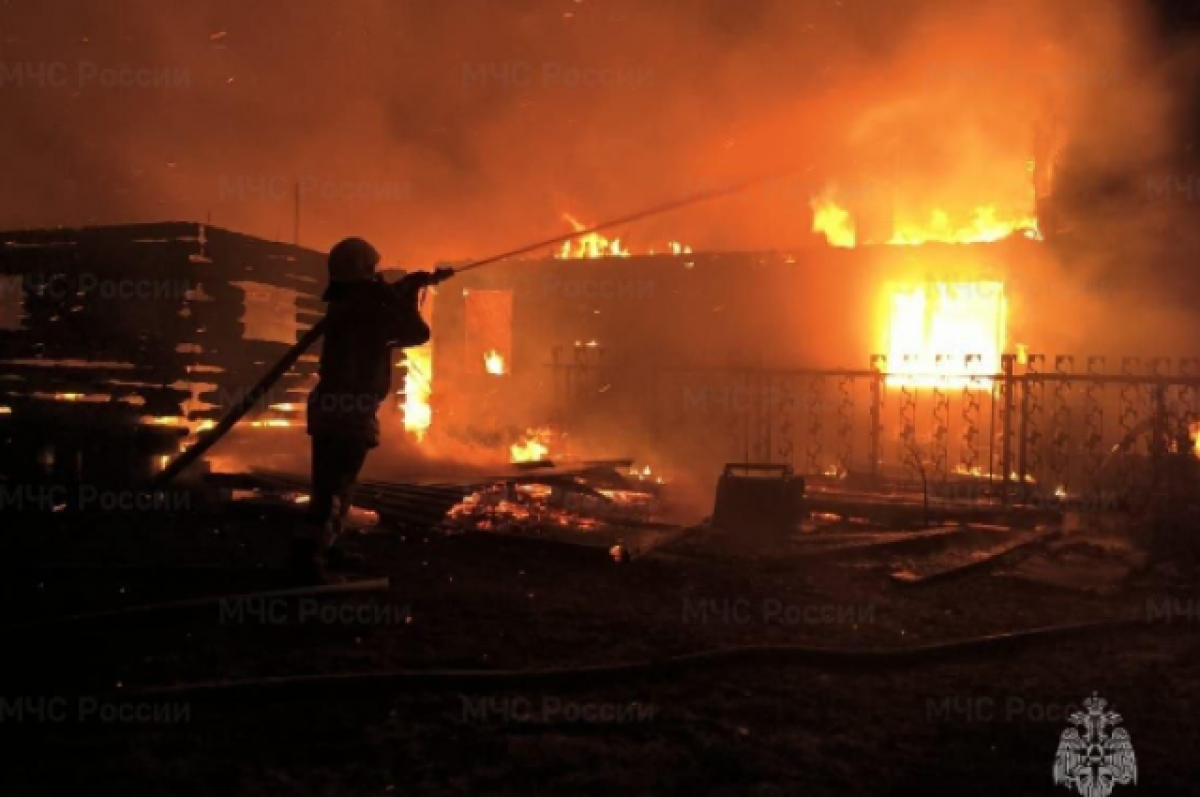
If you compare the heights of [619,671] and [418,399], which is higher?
[418,399]

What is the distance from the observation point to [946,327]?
764 inches

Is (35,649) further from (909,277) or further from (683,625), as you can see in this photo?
(909,277)

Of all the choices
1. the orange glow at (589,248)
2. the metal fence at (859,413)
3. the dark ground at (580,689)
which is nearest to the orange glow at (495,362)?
the metal fence at (859,413)

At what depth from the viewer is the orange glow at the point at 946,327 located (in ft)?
62.0

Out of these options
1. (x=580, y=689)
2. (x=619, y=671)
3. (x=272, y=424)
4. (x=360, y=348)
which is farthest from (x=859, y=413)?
(x=580, y=689)

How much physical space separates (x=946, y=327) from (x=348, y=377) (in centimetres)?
1556

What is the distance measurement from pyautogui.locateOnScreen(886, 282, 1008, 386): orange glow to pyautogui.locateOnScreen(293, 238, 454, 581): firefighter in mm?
13793

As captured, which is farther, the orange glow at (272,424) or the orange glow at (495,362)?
the orange glow at (495,362)

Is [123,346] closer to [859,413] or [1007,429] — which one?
[1007,429]

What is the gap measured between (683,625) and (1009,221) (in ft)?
54.2

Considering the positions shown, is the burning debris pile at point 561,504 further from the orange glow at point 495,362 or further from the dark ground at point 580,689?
A: the orange glow at point 495,362

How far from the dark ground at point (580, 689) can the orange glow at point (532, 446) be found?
1079 cm

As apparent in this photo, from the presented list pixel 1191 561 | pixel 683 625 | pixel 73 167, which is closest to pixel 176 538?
pixel 683 625

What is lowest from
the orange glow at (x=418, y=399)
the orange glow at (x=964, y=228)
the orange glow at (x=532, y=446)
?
the orange glow at (x=532, y=446)
